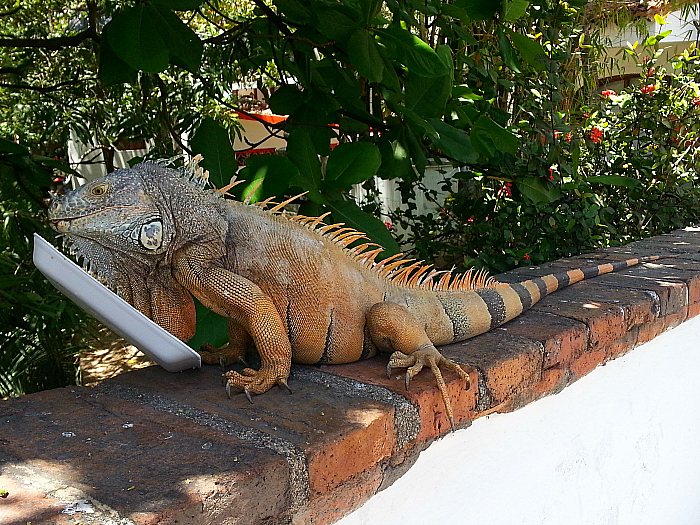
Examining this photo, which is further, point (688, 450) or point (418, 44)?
point (688, 450)

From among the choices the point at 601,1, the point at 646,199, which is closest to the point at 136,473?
the point at 646,199

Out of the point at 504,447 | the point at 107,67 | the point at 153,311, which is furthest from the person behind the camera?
the point at 107,67

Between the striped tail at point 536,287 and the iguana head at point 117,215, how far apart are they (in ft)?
3.65

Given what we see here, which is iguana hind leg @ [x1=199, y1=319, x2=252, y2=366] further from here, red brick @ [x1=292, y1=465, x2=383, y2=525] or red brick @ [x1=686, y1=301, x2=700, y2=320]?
red brick @ [x1=686, y1=301, x2=700, y2=320]

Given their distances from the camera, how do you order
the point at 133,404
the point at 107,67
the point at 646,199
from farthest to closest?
1. the point at 646,199
2. the point at 107,67
3. the point at 133,404

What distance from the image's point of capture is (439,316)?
1.93 m

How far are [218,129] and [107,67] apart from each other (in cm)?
55

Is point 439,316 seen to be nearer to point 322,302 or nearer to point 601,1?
point 322,302

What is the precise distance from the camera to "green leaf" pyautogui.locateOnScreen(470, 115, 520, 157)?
2.48 metres

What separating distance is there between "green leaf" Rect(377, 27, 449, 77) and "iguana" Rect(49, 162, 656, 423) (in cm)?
63

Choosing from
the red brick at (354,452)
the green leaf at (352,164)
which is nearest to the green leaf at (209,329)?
the green leaf at (352,164)

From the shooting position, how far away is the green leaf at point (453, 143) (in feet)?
8.19

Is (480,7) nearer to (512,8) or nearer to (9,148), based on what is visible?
(512,8)

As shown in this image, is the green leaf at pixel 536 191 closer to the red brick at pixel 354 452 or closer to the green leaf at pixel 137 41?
the green leaf at pixel 137 41
